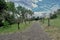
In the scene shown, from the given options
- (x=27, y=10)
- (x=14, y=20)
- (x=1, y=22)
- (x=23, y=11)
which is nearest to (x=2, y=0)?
(x=1, y=22)

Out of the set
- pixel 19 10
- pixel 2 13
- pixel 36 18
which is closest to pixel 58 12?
pixel 19 10

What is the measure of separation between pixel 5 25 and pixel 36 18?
297 feet

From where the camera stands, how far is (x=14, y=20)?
2717 inches

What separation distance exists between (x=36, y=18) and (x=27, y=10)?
36286mm

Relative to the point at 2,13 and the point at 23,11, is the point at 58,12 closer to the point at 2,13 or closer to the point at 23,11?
the point at 23,11

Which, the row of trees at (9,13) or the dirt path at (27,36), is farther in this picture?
the row of trees at (9,13)

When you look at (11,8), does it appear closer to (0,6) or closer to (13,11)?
(13,11)

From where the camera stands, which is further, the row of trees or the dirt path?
the row of trees

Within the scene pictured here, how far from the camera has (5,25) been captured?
4462 cm

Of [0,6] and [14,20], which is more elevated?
[0,6]

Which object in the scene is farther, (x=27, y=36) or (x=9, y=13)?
(x=9, y=13)

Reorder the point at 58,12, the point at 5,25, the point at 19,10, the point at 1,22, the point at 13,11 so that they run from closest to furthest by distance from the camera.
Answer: the point at 5,25
the point at 1,22
the point at 13,11
the point at 58,12
the point at 19,10

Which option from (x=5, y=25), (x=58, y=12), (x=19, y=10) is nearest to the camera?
(x=5, y=25)

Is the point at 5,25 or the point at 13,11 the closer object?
the point at 5,25
